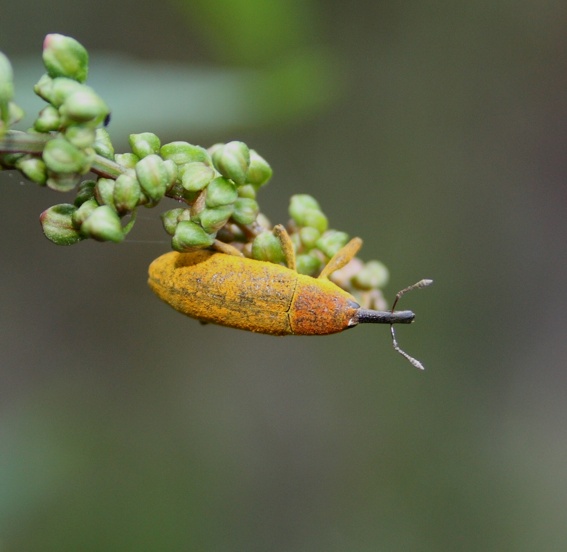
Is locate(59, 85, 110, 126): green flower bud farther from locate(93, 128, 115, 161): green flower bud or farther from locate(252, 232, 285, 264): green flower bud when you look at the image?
locate(252, 232, 285, 264): green flower bud

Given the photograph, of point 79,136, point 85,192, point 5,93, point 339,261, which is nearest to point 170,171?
point 85,192

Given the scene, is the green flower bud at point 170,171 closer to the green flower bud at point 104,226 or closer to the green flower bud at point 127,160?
the green flower bud at point 127,160

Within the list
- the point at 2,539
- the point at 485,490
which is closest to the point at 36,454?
the point at 2,539

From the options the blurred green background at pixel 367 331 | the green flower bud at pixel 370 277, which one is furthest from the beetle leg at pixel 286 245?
the blurred green background at pixel 367 331

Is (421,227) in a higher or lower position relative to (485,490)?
higher

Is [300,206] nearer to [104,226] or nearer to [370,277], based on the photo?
[370,277]

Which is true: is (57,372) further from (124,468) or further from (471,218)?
(471,218)
